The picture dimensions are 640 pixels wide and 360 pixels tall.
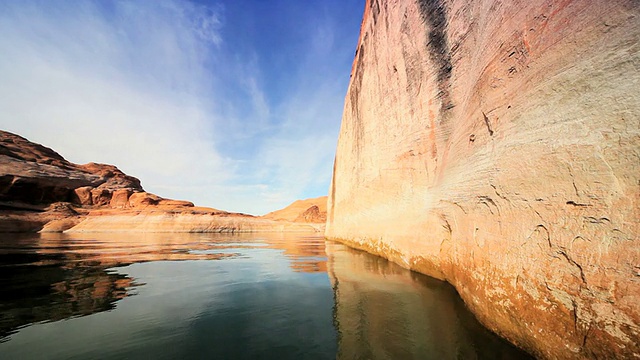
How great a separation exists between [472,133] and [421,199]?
2.35 m

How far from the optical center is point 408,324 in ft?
10.00

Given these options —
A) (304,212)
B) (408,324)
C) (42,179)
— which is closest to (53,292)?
(408,324)

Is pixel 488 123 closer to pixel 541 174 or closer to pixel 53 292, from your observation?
pixel 541 174

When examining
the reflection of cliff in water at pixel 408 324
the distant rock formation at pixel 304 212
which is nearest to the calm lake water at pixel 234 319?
the reflection of cliff in water at pixel 408 324

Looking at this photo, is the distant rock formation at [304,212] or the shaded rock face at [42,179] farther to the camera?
the distant rock formation at [304,212]

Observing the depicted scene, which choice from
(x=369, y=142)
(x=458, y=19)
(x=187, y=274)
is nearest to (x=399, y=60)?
(x=458, y=19)

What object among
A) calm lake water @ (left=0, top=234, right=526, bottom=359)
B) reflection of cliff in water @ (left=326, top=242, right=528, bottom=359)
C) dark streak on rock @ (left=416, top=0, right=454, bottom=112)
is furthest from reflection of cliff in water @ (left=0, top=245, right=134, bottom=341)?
dark streak on rock @ (left=416, top=0, right=454, bottom=112)

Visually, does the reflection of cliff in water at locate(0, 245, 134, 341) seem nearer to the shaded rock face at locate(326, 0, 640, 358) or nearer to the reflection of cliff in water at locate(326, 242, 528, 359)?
the reflection of cliff in water at locate(326, 242, 528, 359)

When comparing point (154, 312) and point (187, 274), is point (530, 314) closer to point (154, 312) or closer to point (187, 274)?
point (154, 312)

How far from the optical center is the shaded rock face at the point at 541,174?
1.78m

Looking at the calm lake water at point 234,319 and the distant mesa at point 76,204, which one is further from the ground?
the distant mesa at point 76,204

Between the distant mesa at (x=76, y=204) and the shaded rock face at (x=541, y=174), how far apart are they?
137 ft

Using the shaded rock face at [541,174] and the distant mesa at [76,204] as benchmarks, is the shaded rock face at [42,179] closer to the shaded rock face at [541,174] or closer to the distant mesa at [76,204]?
the distant mesa at [76,204]

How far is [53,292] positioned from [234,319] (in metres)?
3.50
